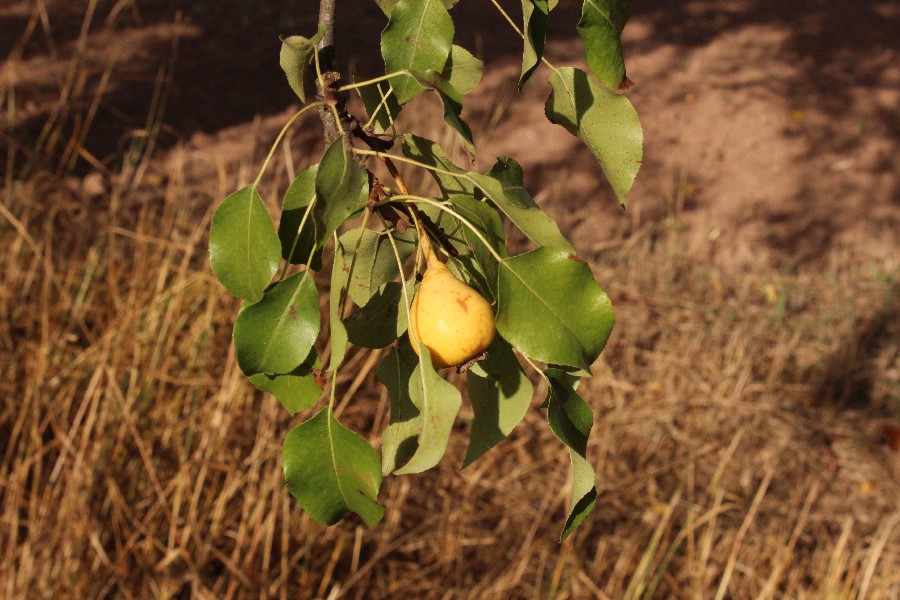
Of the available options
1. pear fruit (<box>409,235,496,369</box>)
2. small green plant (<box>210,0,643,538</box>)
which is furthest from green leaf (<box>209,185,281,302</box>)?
pear fruit (<box>409,235,496,369</box>)

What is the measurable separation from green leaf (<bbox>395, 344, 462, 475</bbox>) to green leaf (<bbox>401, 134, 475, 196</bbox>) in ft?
0.50

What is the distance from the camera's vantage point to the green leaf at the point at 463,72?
729 millimetres

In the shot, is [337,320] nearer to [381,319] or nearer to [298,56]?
[381,319]

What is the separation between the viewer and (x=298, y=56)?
662 mm

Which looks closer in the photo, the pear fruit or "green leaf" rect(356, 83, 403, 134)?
the pear fruit

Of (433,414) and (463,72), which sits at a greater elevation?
(463,72)

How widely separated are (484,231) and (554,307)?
8 centimetres

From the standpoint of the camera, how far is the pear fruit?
24.4 inches

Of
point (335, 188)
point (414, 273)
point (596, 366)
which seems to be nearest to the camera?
point (335, 188)

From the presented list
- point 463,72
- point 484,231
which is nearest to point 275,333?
point 484,231

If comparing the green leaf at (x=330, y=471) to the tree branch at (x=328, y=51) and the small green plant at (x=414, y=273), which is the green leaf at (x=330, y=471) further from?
the tree branch at (x=328, y=51)

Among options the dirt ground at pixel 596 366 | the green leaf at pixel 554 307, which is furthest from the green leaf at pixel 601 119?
the dirt ground at pixel 596 366

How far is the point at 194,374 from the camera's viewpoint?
2068 millimetres

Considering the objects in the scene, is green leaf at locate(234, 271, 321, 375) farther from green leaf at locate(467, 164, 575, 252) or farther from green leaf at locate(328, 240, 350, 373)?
green leaf at locate(467, 164, 575, 252)
